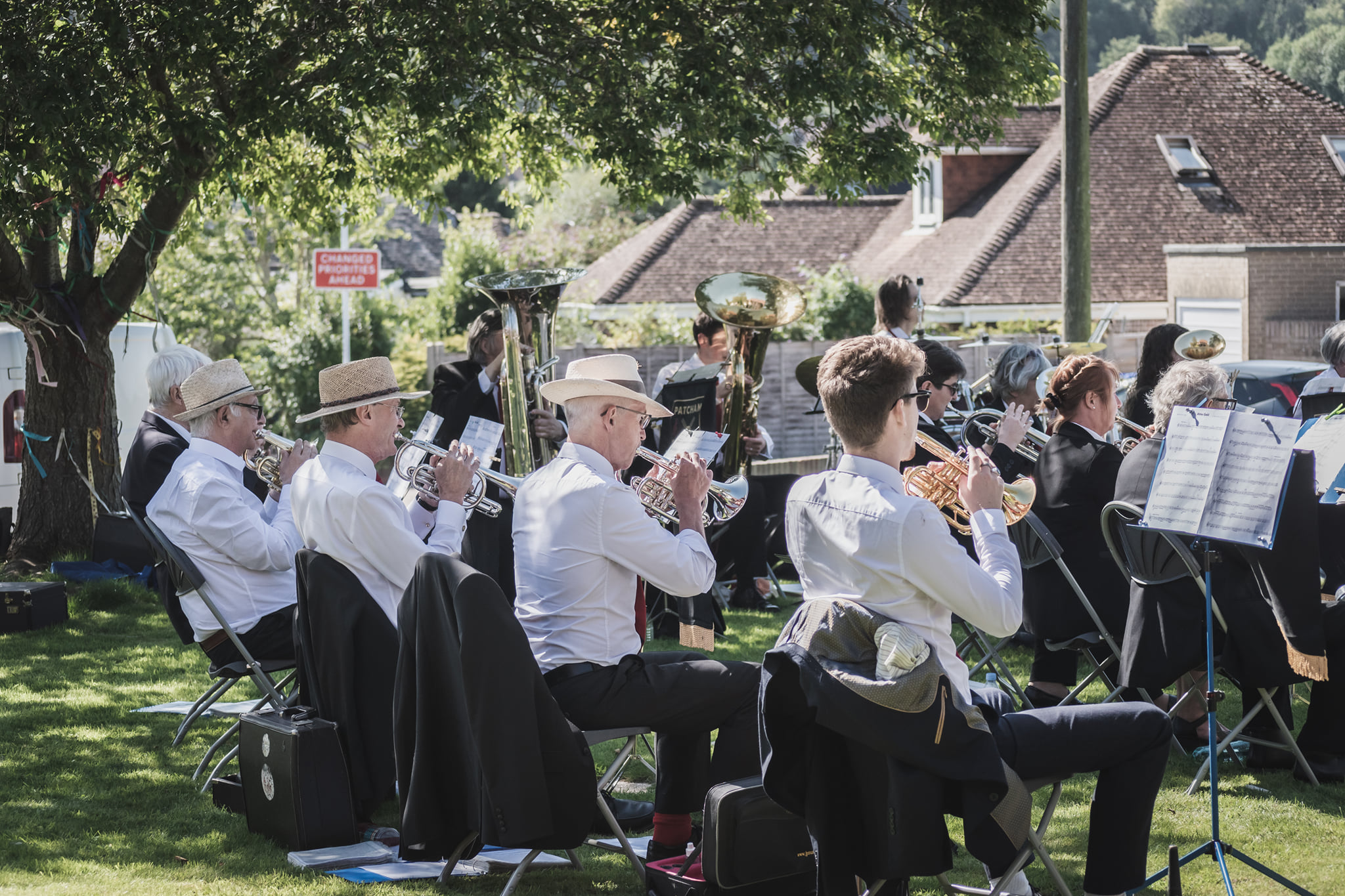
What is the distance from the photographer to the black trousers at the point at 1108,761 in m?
3.40

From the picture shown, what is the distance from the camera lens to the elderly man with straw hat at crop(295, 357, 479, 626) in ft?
14.6

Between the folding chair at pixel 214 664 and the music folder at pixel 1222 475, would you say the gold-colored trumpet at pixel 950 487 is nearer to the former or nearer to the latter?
the music folder at pixel 1222 475

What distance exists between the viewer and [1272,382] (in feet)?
38.9

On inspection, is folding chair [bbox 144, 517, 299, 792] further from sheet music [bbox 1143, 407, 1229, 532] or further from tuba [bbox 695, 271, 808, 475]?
sheet music [bbox 1143, 407, 1229, 532]

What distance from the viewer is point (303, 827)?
14.3ft

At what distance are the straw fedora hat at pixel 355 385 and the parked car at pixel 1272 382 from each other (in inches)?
343

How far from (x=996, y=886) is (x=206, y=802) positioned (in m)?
3.03

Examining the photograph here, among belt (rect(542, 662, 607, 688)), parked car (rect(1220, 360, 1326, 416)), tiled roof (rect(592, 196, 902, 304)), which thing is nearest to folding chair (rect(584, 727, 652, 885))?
belt (rect(542, 662, 607, 688))

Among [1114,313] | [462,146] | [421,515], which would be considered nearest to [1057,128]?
[1114,313]

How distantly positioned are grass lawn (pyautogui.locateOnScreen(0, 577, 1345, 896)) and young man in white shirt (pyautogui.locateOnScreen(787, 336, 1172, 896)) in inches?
31.4

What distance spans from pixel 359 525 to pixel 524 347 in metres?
2.18

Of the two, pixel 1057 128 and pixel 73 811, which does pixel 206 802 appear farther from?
pixel 1057 128

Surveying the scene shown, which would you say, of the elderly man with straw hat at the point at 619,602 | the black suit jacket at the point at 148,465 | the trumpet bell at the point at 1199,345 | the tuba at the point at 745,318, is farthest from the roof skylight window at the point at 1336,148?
the elderly man with straw hat at the point at 619,602

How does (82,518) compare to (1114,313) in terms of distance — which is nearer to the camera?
(82,518)
